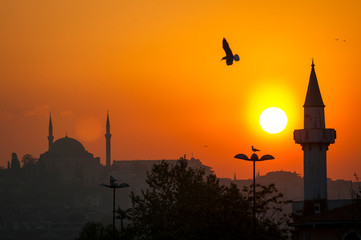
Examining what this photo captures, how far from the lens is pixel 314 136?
75625 mm

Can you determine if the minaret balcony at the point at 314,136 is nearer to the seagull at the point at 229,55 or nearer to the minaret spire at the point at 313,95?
the minaret spire at the point at 313,95

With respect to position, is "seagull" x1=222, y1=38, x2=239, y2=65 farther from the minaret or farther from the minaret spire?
the minaret spire

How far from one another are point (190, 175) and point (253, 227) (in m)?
26.0

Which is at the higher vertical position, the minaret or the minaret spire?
the minaret spire

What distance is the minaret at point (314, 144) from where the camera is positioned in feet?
244

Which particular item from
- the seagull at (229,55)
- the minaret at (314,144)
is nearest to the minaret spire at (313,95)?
the minaret at (314,144)

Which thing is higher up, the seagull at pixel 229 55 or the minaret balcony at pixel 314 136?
the minaret balcony at pixel 314 136

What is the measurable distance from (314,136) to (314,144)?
0.52 metres

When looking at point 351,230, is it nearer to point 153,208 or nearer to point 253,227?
point 253,227

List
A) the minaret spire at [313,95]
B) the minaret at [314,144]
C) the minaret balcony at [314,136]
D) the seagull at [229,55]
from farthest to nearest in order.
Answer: the minaret spire at [313,95]
the minaret balcony at [314,136]
the minaret at [314,144]
the seagull at [229,55]

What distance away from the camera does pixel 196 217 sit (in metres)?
48.1

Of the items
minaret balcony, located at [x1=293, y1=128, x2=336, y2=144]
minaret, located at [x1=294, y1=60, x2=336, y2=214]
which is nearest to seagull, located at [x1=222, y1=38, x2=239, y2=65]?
minaret, located at [x1=294, y1=60, x2=336, y2=214]

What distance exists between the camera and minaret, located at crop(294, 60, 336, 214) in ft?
244

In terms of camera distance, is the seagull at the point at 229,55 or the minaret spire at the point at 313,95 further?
the minaret spire at the point at 313,95
